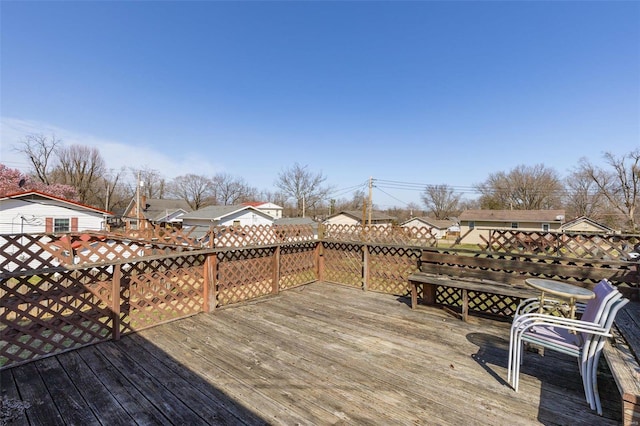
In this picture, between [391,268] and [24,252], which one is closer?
[24,252]

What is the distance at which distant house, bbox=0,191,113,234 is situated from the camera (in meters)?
12.6

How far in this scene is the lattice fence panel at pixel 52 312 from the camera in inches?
109

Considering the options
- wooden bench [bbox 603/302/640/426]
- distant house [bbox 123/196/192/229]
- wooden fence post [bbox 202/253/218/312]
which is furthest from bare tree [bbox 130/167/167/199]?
wooden bench [bbox 603/302/640/426]

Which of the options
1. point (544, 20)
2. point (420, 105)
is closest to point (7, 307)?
point (544, 20)

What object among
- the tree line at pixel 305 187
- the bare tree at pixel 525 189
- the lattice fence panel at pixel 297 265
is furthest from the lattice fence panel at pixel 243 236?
the bare tree at pixel 525 189

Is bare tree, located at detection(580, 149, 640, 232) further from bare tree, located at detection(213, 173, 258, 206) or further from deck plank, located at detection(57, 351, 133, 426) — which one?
bare tree, located at detection(213, 173, 258, 206)

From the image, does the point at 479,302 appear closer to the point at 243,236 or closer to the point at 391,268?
the point at 391,268

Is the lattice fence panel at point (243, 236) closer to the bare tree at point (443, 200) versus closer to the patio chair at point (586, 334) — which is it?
the patio chair at point (586, 334)

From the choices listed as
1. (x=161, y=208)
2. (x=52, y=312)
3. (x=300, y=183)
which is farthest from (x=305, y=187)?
(x=52, y=312)

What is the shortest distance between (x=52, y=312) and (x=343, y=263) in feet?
16.5

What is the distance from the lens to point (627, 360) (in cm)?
208

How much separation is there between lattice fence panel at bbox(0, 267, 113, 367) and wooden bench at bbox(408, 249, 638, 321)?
4.57 metres

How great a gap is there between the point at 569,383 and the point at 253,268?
466 cm

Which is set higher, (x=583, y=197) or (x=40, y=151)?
(x=40, y=151)
